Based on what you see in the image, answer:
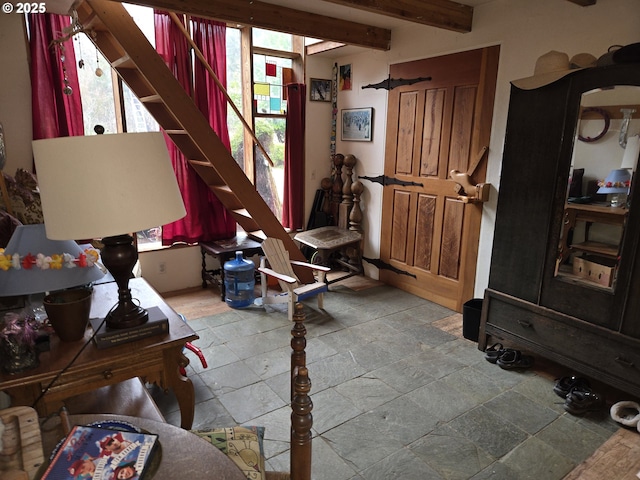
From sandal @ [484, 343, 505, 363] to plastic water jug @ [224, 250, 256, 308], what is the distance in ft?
6.62

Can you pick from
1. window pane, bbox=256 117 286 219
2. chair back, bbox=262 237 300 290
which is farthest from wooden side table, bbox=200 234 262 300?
window pane, bbox=256 117 286 219

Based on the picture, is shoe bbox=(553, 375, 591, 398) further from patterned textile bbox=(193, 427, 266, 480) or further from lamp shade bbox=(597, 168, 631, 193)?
patterned textile bbox=(193, 427, 266, 480)

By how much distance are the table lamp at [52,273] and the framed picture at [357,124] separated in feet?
10.6

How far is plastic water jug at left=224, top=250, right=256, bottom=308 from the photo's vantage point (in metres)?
3.67

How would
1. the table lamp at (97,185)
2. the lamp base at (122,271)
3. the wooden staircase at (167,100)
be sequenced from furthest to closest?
the wooden staircase at (167,100) → the lamp base at (122,271) → the table lamp at (97,185)

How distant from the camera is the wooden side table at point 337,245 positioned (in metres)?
4.04

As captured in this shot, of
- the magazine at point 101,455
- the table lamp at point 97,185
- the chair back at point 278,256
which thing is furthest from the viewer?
the chair back at point 278,256

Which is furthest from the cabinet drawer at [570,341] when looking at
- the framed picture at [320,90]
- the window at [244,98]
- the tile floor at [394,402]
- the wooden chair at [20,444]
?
the framed picture at [320,90]

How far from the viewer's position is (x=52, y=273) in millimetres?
1483

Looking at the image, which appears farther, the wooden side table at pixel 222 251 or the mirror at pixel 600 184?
the wooden side table at pixel 222 251

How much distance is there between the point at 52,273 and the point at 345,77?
12.3 ft

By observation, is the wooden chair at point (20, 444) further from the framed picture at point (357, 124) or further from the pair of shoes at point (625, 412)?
the framed picture at point (357, 124)

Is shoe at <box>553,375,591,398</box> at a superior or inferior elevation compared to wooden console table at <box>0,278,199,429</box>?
inferior

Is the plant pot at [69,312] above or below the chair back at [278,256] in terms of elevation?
above
